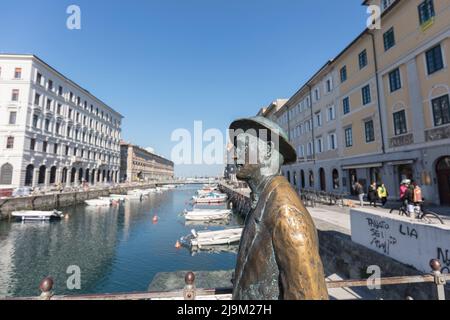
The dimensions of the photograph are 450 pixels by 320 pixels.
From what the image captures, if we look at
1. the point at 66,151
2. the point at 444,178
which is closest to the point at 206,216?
the point at 444,178

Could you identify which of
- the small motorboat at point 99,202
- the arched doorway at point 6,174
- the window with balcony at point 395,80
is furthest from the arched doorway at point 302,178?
the arched doorway at point 6,174

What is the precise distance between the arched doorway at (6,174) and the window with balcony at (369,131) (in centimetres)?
4513

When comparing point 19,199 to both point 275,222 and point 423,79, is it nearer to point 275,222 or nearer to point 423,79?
point 275,222

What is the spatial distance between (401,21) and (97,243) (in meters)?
27.8

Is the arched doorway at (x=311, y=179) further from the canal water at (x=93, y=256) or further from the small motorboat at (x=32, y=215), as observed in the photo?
the small motorboat at (x=32, y=215)

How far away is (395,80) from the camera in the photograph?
1766cm

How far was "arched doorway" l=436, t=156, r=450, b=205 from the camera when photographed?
545 inches

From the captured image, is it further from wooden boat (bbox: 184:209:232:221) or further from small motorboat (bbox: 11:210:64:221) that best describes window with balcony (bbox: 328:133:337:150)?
small motorboat (bbox: 11:210:64:221)

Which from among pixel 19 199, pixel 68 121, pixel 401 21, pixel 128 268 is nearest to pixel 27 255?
pixel 128 268

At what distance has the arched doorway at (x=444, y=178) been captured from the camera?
545 inches

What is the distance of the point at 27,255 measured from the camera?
14250 millimetres

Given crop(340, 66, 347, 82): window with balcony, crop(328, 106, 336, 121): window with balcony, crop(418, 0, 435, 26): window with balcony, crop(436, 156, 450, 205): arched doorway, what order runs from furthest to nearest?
1. crop(328, 106, 336, 121): window with balcony
2. crop(340, 66, 347, 82): window with balcony
3. crop(418, 0, 435, 26): window with balcony
4. crop(436, 156, 450, 205): arched doorway

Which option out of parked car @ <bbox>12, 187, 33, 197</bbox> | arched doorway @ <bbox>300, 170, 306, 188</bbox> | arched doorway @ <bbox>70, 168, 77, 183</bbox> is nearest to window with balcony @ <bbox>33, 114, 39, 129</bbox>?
parked car @ <bbox>12, 187, 33, 197</bbox>

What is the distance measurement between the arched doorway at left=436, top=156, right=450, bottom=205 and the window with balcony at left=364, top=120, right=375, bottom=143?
5.96 m
